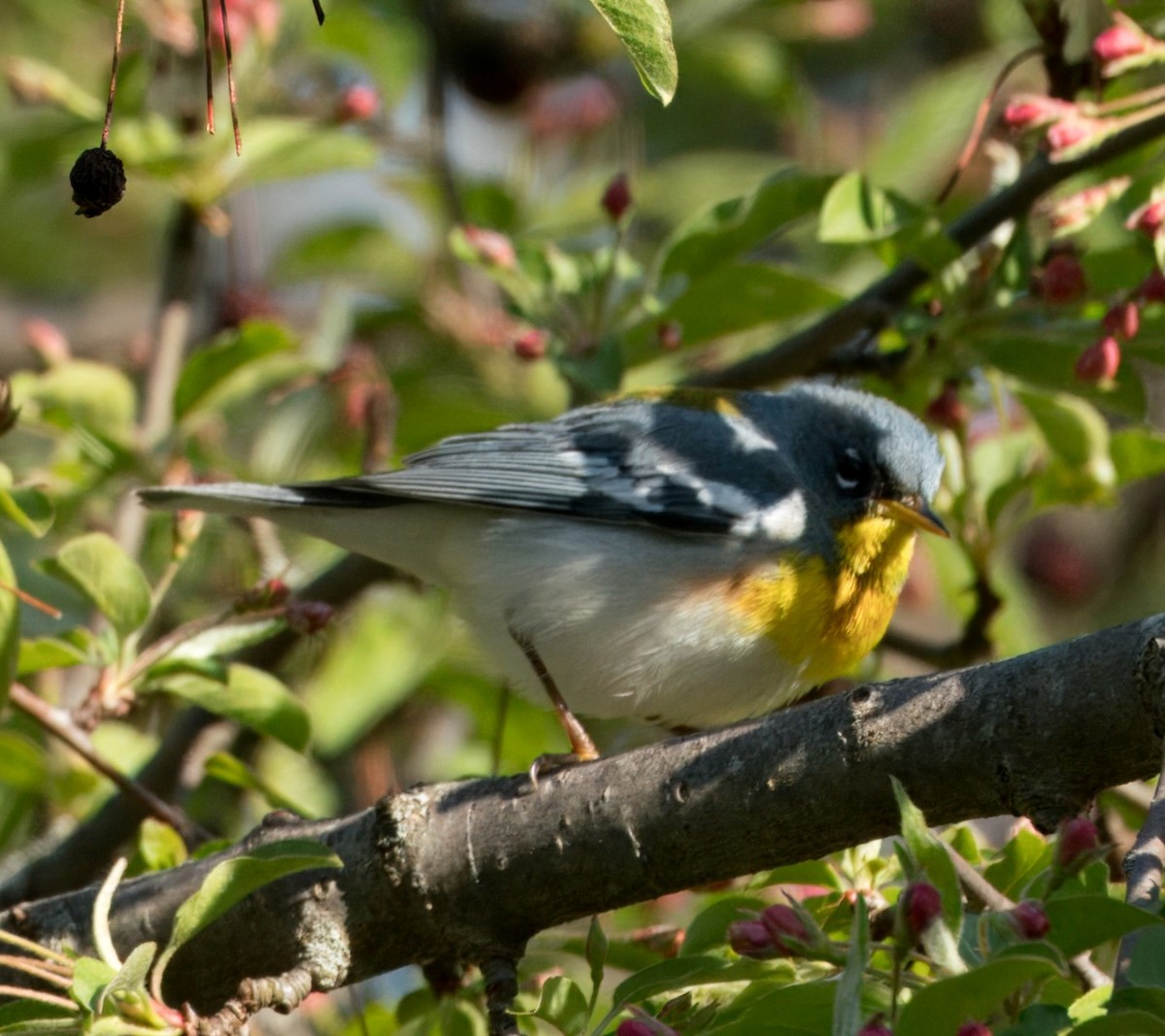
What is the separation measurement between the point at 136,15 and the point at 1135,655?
3.11 m

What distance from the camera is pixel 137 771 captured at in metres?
3.63

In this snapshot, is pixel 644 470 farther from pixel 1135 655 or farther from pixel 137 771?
pixel 1135 655

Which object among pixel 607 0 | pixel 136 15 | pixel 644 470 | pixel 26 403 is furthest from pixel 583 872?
pixel 136 15

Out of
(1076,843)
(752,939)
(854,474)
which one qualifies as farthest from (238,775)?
(1076,843)

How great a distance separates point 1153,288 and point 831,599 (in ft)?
3.28

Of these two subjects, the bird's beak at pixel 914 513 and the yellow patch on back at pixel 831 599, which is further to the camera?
the bird's beak at pixel 914 513

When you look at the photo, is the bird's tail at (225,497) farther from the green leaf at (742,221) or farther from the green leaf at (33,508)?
the green leaf at (742,221)

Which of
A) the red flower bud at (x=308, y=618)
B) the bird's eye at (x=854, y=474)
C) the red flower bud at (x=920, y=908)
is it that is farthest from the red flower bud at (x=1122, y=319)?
the red flower bud at (x=920, y=908)

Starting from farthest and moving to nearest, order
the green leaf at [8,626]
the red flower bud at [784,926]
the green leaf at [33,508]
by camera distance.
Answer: the green leaf at [33,508] < the green leaf at [8,626] < the red flower bud at [784,926]

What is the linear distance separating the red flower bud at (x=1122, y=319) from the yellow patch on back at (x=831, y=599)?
2.75 feet

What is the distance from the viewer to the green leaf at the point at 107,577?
9.28 ft

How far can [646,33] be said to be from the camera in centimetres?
172

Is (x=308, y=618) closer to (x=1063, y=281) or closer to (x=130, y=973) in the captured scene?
(x=130, y=973)

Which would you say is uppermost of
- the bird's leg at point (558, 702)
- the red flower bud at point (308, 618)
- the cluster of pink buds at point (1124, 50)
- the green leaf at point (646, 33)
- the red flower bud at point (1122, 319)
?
the green leaf at point (646, 33)
